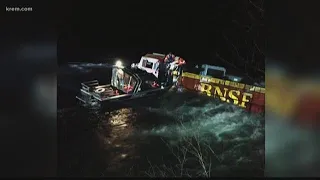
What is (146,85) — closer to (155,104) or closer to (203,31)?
(155,104)

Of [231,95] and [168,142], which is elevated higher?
[231,95]

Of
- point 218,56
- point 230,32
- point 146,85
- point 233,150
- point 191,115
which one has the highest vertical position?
point 230,32

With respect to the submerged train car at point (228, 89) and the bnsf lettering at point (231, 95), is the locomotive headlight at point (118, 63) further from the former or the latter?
the bnsf lettering at point (231, 95)

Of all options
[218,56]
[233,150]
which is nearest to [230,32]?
[218,56]

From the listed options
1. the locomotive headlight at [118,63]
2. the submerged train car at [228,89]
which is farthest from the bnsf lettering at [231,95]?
the locomotive headlight at [118,63]

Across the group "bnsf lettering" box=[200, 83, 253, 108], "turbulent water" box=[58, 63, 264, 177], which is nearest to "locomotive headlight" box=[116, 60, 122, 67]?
"turbulent water" box=[58, 63, 264, 177]

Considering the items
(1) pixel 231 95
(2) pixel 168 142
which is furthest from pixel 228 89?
(2) pixel 168 142

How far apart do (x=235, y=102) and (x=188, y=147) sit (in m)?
0.34

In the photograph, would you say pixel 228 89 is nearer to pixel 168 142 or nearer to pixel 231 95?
pixel 231 95

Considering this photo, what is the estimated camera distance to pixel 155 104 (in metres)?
2.05

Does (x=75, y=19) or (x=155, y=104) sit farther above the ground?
(x=75, y=19)

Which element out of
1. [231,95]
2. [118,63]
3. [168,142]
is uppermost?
[118,63]

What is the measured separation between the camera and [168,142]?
79.9 inches

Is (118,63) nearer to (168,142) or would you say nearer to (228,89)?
(168,142)
